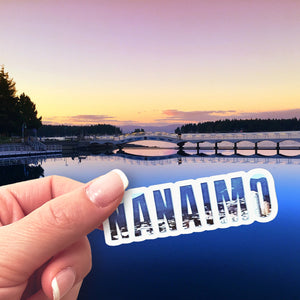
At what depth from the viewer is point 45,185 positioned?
97.3 inches

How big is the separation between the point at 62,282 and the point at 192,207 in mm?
961

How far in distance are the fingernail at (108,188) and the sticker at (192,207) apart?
0.23ft

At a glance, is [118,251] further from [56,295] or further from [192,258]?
[56,295]

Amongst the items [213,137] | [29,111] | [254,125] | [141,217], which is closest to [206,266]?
[141,217]

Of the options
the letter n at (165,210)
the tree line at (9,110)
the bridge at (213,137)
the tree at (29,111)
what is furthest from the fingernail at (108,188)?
the tree at (29,111)

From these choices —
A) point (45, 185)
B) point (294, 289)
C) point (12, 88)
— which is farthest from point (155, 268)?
point (12, 88)

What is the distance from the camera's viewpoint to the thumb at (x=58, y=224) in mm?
1695

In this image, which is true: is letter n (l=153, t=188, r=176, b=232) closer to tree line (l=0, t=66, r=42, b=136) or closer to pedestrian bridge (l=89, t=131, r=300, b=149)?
tree line (l=0, t=66, r=42, b=136)

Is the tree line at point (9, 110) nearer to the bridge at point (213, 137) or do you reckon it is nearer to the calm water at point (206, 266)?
the bridge at point (213, 137)

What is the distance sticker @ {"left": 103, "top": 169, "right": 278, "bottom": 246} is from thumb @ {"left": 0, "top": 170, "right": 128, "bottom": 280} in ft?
0.30

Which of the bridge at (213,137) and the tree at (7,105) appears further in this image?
the bridge at (213,137)

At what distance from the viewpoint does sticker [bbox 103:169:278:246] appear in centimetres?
170

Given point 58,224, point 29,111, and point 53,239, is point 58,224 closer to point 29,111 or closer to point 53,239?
point 53,239

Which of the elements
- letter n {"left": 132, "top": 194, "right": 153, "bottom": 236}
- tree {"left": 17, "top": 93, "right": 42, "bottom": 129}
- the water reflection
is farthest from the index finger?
tree {"left": 17, "top": 93, "right": 42, "bottom": 129}
